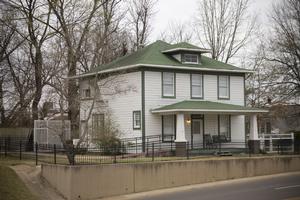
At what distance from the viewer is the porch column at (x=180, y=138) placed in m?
35.4

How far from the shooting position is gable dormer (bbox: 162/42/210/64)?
39906 mm

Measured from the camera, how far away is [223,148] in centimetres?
3956

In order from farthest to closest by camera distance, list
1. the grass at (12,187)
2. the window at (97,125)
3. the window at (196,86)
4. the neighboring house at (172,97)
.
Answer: the window at (196,86) → the neighboring house at (172,97) → the window at (97,125) → the grass at (12,187)

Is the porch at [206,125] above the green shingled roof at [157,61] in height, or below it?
below

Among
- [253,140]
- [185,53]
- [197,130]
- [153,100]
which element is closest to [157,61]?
[153,100]

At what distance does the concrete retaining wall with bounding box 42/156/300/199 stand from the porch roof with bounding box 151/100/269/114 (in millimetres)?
5808

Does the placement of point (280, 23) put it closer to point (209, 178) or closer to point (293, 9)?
point (293, 9)

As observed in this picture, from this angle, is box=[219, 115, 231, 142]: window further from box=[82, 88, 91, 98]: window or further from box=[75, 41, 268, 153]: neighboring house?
box=[82, 88, 91, 98]: window

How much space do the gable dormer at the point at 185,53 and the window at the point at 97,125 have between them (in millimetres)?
6804

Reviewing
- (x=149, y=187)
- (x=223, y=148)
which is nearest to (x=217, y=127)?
(x=223, y=148)

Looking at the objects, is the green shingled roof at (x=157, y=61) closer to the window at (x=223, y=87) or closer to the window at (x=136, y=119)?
the window at (x=223, y=87)

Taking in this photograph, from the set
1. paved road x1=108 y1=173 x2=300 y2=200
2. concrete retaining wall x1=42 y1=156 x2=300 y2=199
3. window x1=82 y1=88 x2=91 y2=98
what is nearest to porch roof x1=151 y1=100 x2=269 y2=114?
concrete retaining wall x1=42 y1=156 x2=300 y2=199

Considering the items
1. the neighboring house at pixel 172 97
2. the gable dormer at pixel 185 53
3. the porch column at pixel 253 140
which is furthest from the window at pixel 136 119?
the porch column at pixel 253 140

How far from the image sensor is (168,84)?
127 ft
